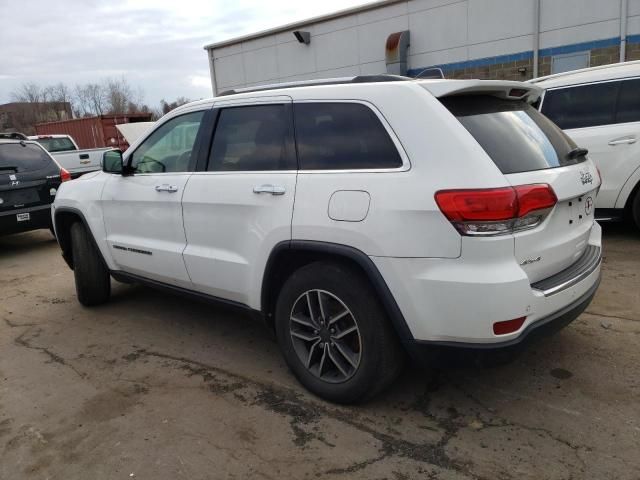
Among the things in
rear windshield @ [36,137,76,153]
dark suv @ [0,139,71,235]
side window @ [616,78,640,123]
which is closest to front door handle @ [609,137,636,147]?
side window @ [616,78,640,123]

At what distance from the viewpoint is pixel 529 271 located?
254 cm

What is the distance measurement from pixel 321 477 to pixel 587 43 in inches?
490

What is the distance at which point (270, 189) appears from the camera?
3100 mm

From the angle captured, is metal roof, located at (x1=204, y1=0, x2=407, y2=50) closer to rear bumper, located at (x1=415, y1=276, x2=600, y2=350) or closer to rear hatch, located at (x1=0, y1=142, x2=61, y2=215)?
rear hatch, located at (x1=0, y1=142, x2=61, y2=215)

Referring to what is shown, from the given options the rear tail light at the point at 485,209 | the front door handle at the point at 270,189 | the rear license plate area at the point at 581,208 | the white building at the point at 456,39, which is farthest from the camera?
the white building at the point at 456,39

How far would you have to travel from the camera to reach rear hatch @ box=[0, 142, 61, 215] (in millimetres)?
7547

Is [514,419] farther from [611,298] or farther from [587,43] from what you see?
[587,43]

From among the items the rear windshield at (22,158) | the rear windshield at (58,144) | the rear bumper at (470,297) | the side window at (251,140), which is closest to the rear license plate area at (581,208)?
the rear bumper at (470,297)

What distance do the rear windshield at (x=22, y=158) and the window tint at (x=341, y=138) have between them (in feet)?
20.7

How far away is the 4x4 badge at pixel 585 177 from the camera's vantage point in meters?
2.94

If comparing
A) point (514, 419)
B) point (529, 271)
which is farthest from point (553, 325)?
point (514, 419)

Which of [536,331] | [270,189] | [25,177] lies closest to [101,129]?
[25,177]

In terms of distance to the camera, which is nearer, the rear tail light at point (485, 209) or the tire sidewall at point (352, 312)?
the rear tail light at point (485, 209)

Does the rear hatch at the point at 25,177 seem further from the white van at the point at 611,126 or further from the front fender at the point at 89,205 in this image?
the white van at the point at 611,126
